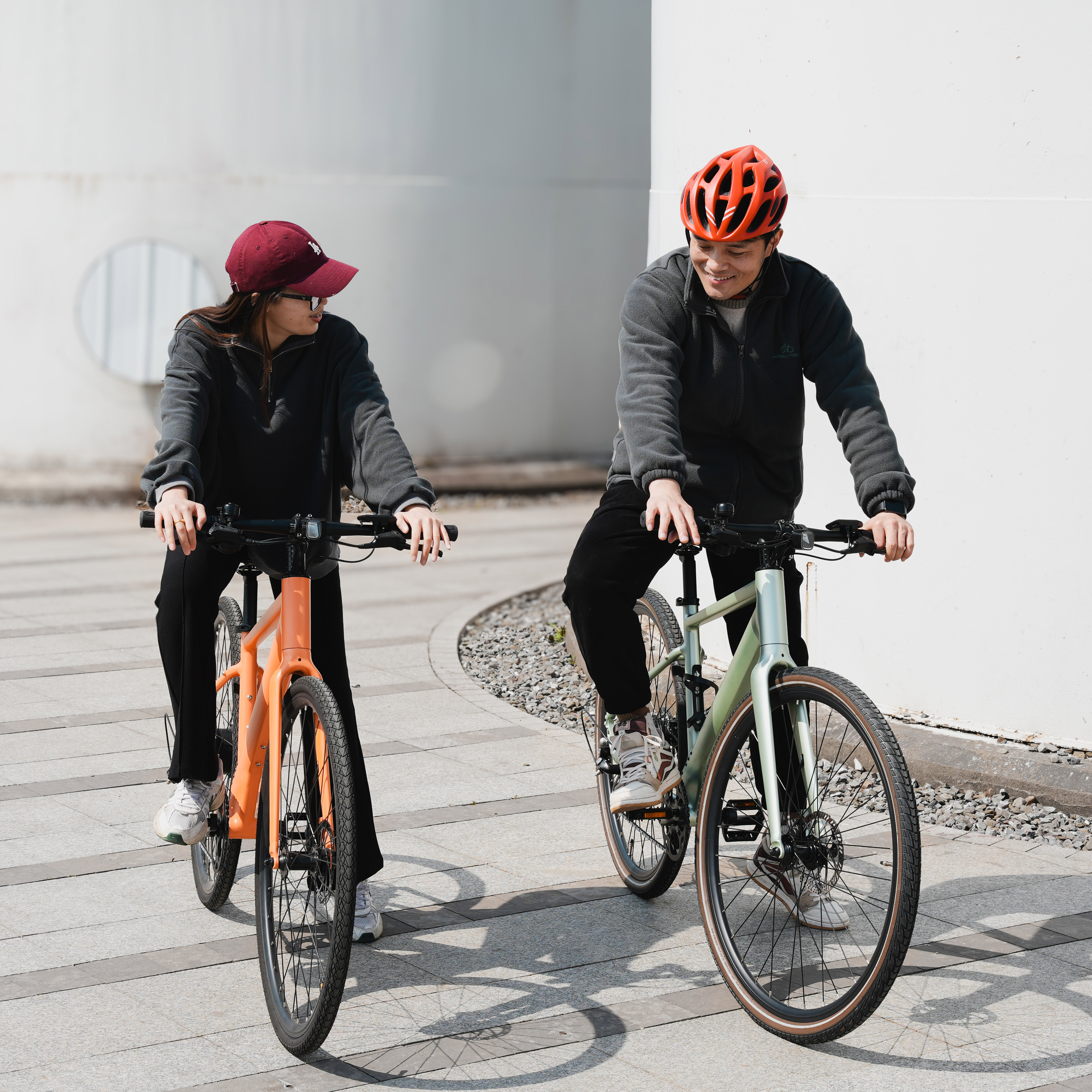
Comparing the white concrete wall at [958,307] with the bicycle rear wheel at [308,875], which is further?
the white concrete wall at [958,307]

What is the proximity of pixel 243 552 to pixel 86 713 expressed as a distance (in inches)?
110

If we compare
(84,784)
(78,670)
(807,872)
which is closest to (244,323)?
(807,872)

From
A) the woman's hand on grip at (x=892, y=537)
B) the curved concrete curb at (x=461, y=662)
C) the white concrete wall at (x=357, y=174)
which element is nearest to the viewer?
the woman's hand on grip at (x=892, y=537)

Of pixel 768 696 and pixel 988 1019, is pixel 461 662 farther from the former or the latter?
pixel 988 1019

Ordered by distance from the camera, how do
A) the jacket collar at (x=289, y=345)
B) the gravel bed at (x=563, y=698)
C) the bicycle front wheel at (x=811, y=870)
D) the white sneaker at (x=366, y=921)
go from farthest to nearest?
the gravel bed at (x=563, y=698)
the white sneaker at (x=366, y=921)
the jacket collar at (x=289, y=345)
the bicycle front wheel at (x=811, y=870)

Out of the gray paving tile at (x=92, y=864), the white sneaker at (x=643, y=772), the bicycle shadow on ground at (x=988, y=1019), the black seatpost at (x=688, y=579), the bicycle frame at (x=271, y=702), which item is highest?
the black seatpost at (x=688, y=579)

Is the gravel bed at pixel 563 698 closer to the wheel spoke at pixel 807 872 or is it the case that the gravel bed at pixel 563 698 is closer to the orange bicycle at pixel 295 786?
the wheel spoke at pixel 807 872

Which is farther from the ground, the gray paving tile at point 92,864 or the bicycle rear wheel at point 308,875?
the bicycle rear wheel at point 308,875

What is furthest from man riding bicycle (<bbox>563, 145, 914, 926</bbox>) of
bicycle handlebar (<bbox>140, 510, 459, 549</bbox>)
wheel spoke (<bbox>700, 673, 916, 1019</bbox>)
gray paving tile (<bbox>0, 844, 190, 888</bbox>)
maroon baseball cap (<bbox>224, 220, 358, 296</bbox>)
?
gray paving tile (<bbox>0, 844, 190, 888</bbox>)

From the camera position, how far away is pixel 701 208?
371 centimetres

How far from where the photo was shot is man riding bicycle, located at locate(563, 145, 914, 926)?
3.68 m

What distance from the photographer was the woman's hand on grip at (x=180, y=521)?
336cm

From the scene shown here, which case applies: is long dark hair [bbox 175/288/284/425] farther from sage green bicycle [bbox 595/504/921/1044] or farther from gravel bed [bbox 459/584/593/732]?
gravel bed [bbox 459/584/593/732]

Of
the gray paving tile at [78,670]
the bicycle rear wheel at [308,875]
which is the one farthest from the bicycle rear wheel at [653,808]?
A: the gray paving tile at [78,670]
